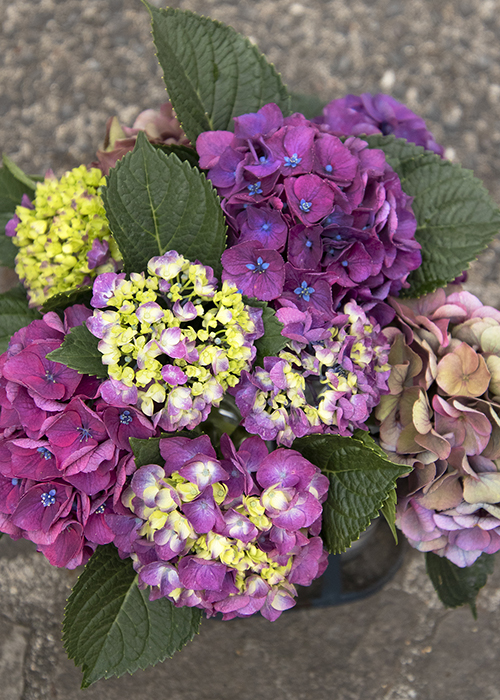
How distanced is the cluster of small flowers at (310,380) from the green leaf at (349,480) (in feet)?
0.07

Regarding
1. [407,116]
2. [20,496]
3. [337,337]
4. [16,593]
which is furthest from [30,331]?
[16,593]

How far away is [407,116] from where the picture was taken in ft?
2.63

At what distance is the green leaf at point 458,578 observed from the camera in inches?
32.1

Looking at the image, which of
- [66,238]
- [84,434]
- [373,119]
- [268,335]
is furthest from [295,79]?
[84,434]

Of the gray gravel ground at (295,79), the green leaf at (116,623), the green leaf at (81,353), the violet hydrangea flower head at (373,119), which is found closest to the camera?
the green leaf at (81,353)

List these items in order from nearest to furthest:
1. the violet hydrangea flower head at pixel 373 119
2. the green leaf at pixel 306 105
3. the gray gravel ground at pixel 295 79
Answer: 1. the violet hydrangea flower head at pixel 373 119
2. the green leaf at pixel 306 105
3. the gray gravel ground at pixel 295 79

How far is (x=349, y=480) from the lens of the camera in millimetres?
602

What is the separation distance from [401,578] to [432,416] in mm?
682

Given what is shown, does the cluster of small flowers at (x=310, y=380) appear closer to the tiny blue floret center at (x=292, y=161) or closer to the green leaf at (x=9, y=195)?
the tiny blue floret center at (x=292, y=161)

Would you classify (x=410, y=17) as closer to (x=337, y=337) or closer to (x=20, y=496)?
(x=337, y=337)

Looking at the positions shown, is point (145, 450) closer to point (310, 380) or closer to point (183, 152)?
point (310, 380)

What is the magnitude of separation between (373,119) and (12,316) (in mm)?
522

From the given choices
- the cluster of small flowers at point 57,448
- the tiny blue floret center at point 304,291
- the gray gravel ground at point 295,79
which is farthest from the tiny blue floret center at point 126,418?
the gray gravel ground at point 295,79

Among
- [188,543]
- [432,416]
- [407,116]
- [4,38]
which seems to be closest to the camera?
[188,543]
